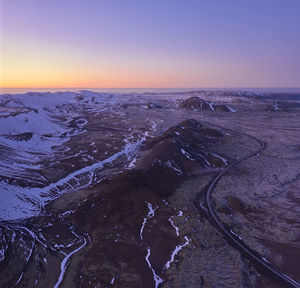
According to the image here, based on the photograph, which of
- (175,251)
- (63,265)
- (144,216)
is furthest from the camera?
(144,216)

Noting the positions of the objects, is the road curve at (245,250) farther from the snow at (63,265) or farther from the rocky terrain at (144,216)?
the snow at (63,265)

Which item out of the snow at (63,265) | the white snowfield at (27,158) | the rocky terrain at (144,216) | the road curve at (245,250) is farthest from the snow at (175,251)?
the white snowfield at (27,158)

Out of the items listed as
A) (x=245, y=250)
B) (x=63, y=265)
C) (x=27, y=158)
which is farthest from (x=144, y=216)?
(x=27, y=158)

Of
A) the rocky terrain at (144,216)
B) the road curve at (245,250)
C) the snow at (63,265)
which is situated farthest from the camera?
the rocky terrain at (144,216)

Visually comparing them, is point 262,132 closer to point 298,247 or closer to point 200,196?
point 200,196

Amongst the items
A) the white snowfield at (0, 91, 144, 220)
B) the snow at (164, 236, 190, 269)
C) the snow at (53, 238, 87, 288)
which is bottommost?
the snow at (53, 238, 87, 288)

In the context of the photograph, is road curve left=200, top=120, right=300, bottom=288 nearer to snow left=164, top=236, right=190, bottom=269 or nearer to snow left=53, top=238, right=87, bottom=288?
snow left=164, top=236, right=190, bottom=269

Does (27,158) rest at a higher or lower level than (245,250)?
higher

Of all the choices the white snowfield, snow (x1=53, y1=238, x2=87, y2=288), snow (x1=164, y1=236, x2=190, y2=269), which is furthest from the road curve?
the white snowfield

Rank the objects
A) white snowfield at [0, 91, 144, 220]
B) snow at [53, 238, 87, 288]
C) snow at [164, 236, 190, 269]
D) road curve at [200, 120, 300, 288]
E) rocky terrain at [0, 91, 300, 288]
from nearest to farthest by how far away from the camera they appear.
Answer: snow at [53, 238, 87, 288], road curve at [200, 120, 300, 288], rocky terrain at [0, 91, 300, 288], snow at [164, 236, 190, 269], white snowfield at [0, 91, 144, 220]

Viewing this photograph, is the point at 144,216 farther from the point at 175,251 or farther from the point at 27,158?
the point at 27,158

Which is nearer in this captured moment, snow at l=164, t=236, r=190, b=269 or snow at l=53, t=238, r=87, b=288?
snow at l=53, t=238, r=87, b=288
